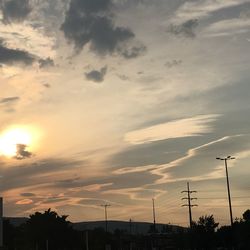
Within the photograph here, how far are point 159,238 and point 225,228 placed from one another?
225 ft

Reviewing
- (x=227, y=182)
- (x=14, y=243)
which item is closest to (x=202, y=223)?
(x=227, y=182)

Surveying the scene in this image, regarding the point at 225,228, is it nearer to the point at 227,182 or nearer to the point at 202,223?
the point at 202,223

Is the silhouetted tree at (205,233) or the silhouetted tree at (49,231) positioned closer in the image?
the silhouetted tree at (205,233)

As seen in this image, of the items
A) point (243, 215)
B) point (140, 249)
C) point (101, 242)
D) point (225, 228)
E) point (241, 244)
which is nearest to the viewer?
point (241, 244)

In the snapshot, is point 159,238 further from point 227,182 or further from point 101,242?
point 227,182

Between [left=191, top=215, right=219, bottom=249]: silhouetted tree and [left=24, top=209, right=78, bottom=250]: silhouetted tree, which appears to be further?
[left=24, top=209, right=78, bottom=250]: silhouetted tree

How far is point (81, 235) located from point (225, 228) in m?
36.2

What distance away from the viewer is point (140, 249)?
15862 centimetres

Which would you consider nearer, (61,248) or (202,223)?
(202,223)

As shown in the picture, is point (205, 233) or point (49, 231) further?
point (49, 231)

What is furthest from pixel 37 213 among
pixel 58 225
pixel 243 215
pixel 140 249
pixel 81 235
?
pixel 140 249

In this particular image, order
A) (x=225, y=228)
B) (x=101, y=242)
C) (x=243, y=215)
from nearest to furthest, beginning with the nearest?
(x=243, y=215) < (x=225, y=228) < (x=101, y=242)

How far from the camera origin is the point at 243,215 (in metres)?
92.8

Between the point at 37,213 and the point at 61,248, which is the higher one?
the point at 37,213
